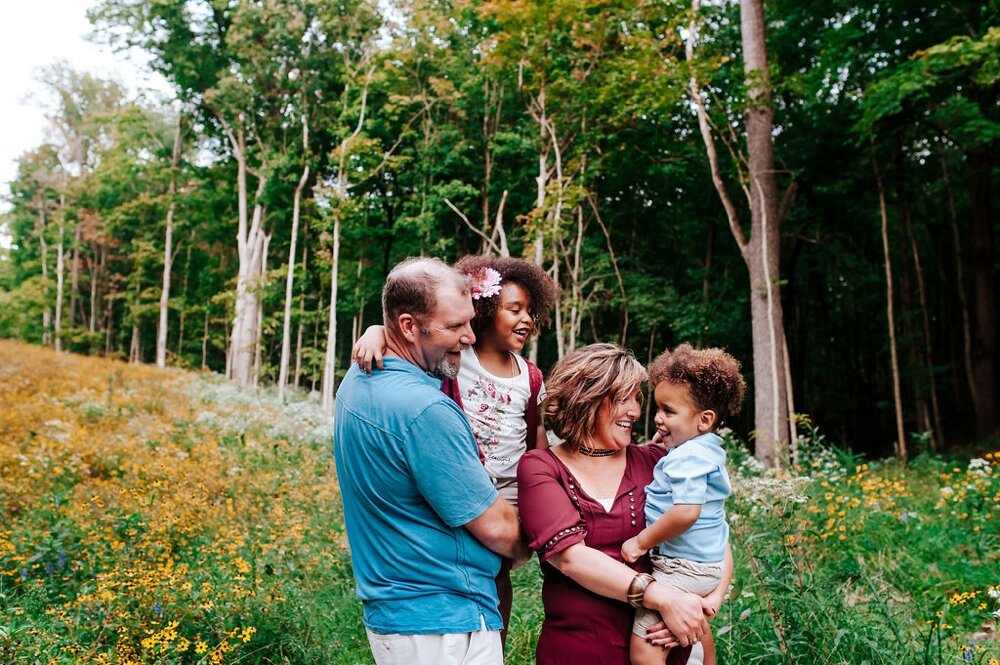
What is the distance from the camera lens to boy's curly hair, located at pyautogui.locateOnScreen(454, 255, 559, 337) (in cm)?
272

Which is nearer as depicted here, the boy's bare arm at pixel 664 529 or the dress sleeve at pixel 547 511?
the dress sleeve at pixel 547 511

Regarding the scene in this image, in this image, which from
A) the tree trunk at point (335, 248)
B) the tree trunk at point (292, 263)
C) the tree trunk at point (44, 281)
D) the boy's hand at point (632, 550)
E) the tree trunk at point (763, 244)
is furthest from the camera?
the tree trunk at point (44, 281)

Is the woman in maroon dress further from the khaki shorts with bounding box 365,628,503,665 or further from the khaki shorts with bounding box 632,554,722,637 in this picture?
the khaki shorts with bounding box 365,628,503,665

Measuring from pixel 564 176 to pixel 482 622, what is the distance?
49.6ft

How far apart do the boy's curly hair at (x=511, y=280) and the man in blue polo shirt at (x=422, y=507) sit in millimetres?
612

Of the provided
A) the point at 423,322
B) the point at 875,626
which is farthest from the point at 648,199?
the point at 423,322

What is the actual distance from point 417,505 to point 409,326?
1.74 feet

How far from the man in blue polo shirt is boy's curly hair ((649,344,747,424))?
2.53 feet

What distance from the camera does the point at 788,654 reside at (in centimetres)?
332

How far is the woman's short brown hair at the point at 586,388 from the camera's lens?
7.14ft

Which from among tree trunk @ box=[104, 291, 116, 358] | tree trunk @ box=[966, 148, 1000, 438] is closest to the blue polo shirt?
tree trunk @ box=[966, 148, 1000, 438]

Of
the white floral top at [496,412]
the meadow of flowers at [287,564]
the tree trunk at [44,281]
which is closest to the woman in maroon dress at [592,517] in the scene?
the white floral top at [496,412]

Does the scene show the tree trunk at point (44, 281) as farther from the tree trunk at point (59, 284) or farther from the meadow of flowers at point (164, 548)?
the meadow of flowers at point (164, 548)

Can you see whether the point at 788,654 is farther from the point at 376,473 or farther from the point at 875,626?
the point at 376,473
